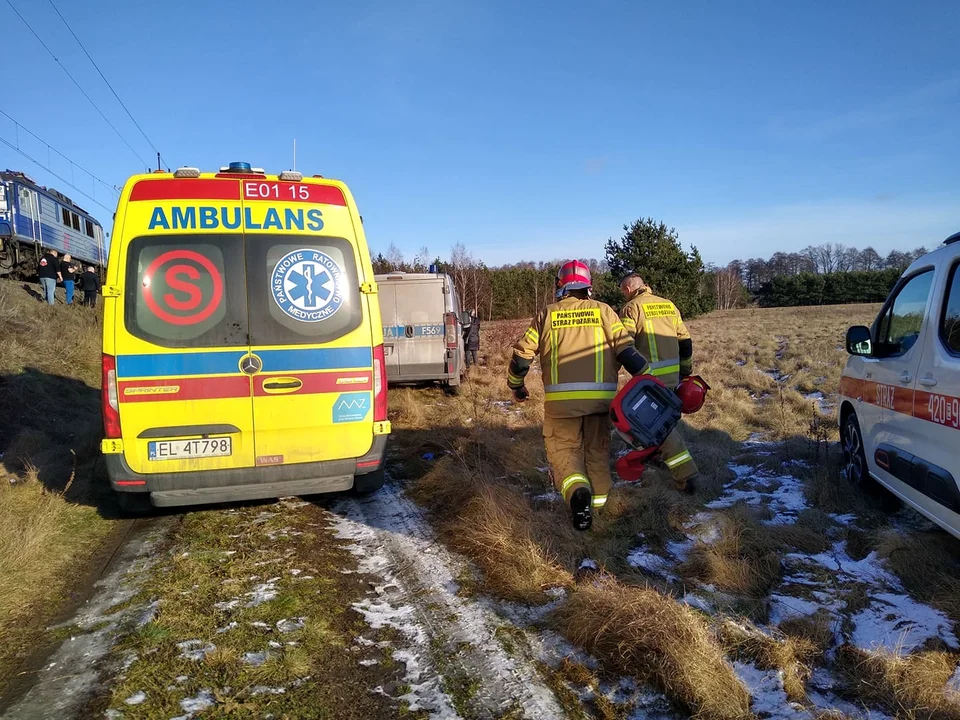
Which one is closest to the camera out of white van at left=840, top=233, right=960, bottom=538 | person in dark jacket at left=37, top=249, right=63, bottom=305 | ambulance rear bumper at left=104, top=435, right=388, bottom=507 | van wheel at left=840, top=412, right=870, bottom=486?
white van at left=840, top=233, right=960, bottom=538

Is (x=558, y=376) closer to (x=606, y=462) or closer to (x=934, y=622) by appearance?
(x=606, y=462)

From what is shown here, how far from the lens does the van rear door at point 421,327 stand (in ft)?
35.0

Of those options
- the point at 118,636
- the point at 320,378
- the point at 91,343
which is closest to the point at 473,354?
the point at 91,343

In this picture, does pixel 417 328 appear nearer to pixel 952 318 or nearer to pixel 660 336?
pixel 660 336

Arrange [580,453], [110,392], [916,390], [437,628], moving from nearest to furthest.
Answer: [437,628] → [916,390] → [110,392] → [580,453]

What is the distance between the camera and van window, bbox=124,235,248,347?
14.1 feet

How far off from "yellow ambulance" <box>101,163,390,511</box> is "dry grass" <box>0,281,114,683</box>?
587 millimetres

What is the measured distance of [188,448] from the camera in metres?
4.34

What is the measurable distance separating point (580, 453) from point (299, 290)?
231cm

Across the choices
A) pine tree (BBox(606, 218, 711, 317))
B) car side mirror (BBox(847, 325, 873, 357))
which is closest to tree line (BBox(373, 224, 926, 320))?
pine tree (BBox(606, 218, 711, 317))

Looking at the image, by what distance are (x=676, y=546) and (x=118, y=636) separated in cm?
326

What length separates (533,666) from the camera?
2850 mm

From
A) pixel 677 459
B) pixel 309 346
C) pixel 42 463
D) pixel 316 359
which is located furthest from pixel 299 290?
pixel 42 463

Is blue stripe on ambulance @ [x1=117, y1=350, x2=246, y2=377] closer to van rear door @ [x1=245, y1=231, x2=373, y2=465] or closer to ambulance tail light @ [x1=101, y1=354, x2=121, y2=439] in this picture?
ambulance tail light @ [x1=101, y1=354, x2=121, y2=439]
